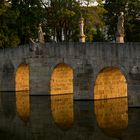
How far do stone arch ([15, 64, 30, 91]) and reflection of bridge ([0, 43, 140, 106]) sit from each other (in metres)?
0.15

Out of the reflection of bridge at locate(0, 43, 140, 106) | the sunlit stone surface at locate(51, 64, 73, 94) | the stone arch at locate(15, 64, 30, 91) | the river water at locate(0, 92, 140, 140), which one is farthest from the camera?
the stone arch at locate(15, 64, 30, 91)

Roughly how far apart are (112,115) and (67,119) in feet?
8.03

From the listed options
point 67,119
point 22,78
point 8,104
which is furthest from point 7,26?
point 67,119

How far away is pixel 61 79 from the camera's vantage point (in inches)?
1325

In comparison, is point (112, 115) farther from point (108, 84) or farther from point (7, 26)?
point (7, 26)

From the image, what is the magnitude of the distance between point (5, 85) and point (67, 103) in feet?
37.0

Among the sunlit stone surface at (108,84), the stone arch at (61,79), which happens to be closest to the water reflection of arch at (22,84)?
the stone arch at (61,79)

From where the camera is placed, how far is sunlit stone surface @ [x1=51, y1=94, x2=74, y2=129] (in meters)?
22.4

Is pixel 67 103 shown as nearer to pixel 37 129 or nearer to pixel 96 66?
pixel 96 66

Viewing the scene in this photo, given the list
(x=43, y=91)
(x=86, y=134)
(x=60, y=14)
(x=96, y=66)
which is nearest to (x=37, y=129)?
(x=86, y=134)

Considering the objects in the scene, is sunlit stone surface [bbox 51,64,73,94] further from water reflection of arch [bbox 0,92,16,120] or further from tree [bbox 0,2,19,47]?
tree [bbox 0,2,19,47]

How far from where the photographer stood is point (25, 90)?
38.7 metres

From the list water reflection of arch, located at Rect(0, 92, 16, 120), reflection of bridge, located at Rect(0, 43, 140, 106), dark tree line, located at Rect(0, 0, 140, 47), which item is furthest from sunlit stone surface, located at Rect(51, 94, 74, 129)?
dark tree line, located at Rect(0, 0, 140, 47)

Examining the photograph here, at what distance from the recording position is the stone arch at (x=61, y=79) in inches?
1316
